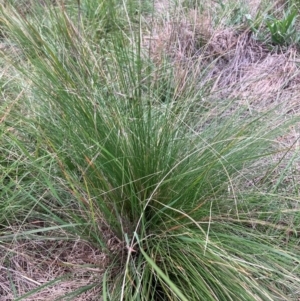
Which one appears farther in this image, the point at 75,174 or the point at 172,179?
the point at 75,174

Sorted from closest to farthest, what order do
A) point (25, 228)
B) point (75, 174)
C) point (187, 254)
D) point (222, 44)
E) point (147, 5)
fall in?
point (187, 254)
point (75, 174)
point (25, 228)
point (222, 44)
point (147, 5)

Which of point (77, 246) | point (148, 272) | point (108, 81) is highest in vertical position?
point (108, 81)

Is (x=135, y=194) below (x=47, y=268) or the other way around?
the other way around

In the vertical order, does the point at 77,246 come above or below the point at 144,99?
below

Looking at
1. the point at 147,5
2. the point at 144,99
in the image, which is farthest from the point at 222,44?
the point at 144,99

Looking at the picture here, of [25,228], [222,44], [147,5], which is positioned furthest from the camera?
[147,5]

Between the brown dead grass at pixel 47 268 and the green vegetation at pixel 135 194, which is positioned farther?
the brown dead grass at pixel 47 268

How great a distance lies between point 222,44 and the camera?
2023mm

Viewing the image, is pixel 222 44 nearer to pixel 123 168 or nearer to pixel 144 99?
pixel 144 99

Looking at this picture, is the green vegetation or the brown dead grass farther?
the brown dead grass

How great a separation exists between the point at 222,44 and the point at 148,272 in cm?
127

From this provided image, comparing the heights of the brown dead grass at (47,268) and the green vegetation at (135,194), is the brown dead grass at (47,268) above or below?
below

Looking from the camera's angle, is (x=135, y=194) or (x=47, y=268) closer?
(x=135, y=194)

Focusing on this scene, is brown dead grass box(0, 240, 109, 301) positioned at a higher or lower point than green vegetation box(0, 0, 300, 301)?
lower
